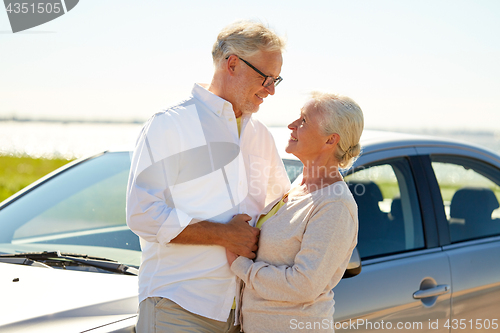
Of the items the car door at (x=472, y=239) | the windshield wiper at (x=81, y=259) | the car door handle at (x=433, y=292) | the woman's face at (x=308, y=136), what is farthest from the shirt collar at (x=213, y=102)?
the car door at (x=472, y=239)

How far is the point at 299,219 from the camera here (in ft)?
6.59

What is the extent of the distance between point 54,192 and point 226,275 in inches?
54.7

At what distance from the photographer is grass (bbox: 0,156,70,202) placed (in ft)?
39.1

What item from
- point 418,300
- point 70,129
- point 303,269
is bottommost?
point 70,129

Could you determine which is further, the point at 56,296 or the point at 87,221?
the point at 87,221

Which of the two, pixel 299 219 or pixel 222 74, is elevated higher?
pixel 222 74

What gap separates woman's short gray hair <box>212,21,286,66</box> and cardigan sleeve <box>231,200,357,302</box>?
0.73 m

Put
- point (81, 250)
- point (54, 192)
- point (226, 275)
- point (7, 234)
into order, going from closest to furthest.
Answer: point (226, 275) < point (81, 250) < point (7, 234) < point (54, 192)

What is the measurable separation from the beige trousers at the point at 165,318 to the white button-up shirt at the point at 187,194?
3 cm

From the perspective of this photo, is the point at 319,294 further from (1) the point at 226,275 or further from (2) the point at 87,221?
(2) the point at 87,221

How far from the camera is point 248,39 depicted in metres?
2.17

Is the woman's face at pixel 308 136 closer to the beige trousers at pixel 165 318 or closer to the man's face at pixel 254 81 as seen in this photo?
the man's face at pixel 254 81

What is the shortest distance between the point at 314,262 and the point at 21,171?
1850cm

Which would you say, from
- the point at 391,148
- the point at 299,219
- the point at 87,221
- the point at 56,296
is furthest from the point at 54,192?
the point at 391,148
